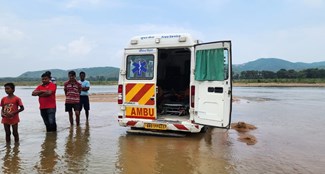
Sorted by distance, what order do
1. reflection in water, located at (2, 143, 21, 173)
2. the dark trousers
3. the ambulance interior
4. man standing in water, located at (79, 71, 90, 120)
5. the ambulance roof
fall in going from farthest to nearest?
man standing in water, located at (79, 71, 90, 120)
the ambulance interior
the dark trousers
the ambulance roof
reflection in water, located at (2, 143, 21, 173)

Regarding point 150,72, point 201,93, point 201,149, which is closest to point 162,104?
point 150,72

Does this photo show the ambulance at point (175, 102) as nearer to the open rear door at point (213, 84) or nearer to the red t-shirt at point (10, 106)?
the open rear door at point (213, 84)

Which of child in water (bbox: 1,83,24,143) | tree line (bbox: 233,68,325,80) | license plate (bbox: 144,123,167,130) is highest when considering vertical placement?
tree line (bbox: 233,68,325,80)

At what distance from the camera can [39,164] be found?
5652 mm

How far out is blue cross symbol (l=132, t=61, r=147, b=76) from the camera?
27.8ft

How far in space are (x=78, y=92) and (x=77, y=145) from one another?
2.68 metres

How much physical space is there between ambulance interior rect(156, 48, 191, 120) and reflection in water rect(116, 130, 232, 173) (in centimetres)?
187

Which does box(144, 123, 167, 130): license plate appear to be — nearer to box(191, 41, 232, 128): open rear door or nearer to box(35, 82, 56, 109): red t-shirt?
box(191, 41, 232, 128): open rear door

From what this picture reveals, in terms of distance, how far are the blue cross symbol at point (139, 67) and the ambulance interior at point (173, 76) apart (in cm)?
149

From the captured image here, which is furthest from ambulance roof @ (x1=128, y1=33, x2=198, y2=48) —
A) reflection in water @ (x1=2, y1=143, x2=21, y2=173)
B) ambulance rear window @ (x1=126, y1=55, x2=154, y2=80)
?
reflection in water @ (x1=2, y1=143, x2=21, y2=173)

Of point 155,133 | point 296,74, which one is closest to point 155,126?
point 155,133

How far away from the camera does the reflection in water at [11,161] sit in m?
5.29

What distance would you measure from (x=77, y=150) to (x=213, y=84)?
11.1ft

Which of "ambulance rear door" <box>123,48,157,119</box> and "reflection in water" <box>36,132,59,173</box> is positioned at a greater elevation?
"ambulance rear door" <box>123,48,157,119</box>
